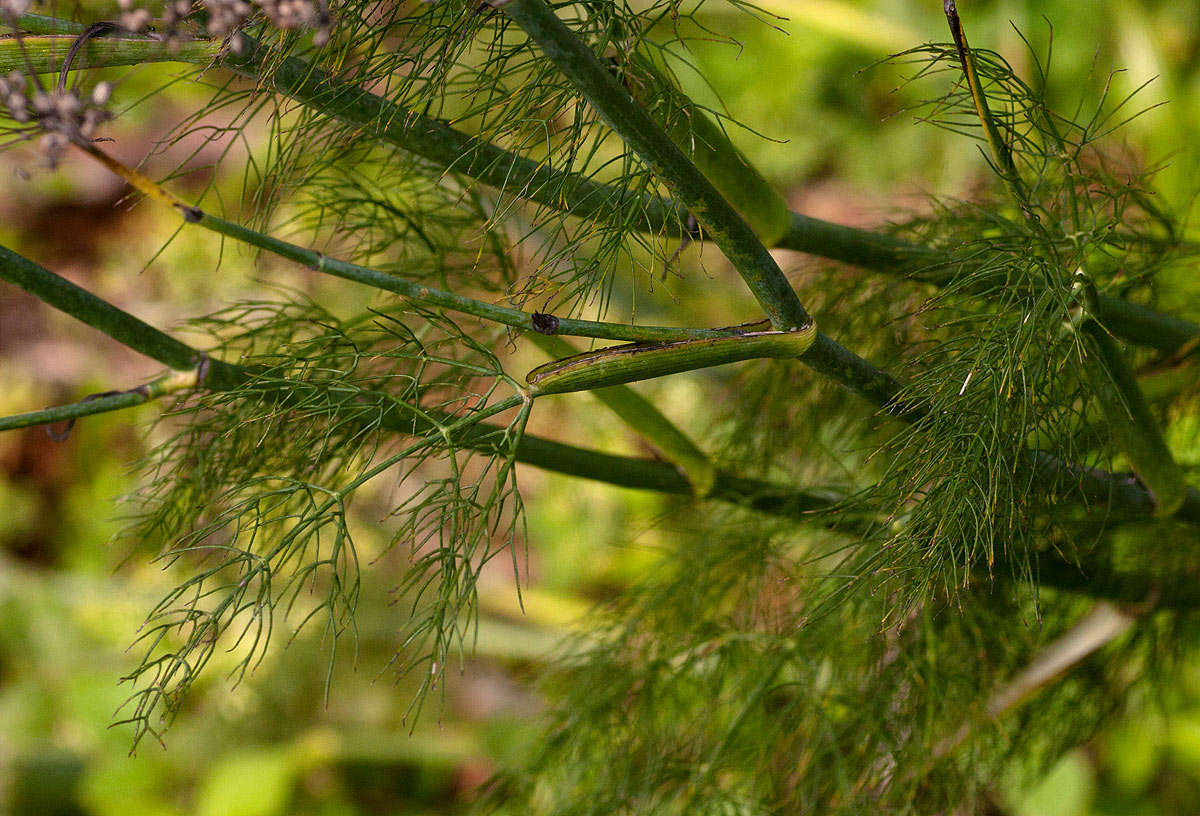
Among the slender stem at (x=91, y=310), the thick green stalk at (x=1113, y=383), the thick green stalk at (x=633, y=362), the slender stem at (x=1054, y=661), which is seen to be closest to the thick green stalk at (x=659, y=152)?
the thick green stalk at (x=633, y=362)

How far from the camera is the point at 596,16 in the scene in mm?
454

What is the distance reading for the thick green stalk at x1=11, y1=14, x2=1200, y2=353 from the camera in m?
0.45

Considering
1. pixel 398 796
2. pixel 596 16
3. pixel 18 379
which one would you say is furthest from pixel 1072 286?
pixel 18 379

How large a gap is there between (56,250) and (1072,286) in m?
2.71

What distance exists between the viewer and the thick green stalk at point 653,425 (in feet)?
2.06

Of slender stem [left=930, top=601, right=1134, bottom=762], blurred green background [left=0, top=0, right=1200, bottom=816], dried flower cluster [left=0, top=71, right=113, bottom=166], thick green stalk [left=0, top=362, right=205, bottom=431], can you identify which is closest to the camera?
dried flower cluster [left=0, top=71, right=113, bottom=166]

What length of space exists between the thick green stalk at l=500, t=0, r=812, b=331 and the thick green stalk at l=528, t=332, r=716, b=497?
0.58 feet

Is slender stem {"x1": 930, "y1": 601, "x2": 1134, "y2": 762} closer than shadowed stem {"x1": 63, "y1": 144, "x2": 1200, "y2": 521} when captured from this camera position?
No

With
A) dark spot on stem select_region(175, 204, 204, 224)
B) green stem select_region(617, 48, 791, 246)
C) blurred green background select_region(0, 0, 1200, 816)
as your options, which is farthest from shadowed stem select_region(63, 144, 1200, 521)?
blurred green background select_region(0, 0, 1200, 816)

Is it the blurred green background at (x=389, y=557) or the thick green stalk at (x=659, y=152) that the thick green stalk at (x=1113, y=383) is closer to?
the thick green stalk at (x=659, y=152)

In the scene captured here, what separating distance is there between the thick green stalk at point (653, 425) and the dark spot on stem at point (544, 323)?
20 cm

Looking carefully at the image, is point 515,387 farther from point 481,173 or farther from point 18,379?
point 18,379

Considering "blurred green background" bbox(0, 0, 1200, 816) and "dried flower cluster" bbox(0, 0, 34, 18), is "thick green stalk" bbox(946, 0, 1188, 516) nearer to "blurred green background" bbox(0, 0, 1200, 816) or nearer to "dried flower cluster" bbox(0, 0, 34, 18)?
"dried flower cluster" bbox(0, 0, 34, 18)

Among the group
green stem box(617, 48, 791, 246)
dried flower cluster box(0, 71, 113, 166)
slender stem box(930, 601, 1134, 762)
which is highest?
green stem box(617, 48, 791, 246)
